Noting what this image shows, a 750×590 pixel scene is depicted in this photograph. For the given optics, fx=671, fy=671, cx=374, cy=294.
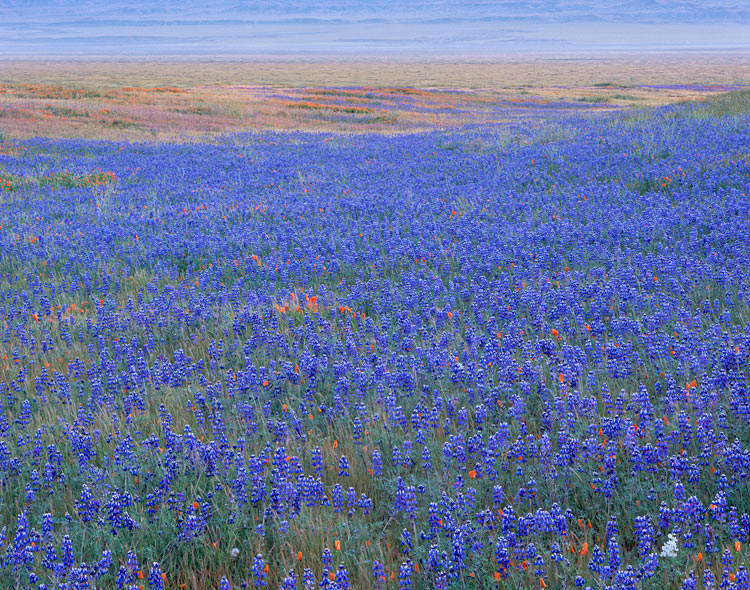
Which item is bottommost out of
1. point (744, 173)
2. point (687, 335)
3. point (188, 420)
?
point (188, 420)

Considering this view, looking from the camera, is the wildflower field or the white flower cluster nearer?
the white flower cluster

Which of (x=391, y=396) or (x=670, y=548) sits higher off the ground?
(x=391, y=396)

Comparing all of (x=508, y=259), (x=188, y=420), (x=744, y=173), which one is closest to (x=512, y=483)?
(x=188, y=420)

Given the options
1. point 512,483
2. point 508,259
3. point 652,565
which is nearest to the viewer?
point 652,565

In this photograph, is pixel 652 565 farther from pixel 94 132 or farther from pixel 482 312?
pixel 94 132

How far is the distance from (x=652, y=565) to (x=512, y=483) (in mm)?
1002

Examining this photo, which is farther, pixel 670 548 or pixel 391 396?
pixel 391 396

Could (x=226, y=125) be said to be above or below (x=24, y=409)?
above

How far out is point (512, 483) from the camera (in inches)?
136

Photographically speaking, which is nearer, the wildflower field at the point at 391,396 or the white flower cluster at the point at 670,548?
the white flower cluster at the point at 670,548

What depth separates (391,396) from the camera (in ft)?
13.4

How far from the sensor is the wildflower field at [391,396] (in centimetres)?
294

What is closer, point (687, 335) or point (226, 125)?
point (687, 335)

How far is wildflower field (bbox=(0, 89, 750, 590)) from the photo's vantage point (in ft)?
9.64
